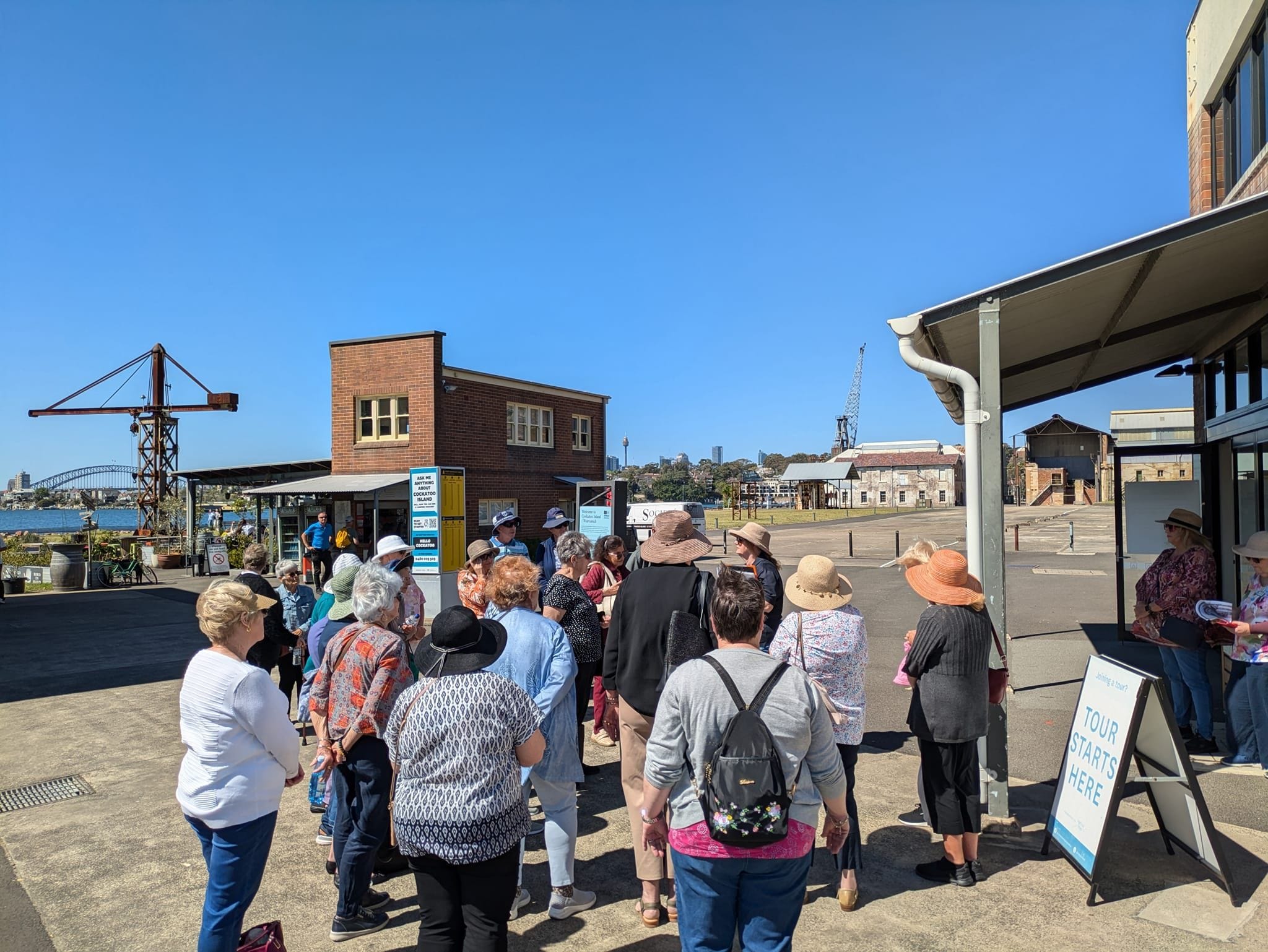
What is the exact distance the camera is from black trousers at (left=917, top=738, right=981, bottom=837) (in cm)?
438

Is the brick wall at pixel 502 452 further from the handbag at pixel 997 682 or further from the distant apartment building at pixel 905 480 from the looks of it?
the distant apartment building at pixel 905 480

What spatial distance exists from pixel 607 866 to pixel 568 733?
3.79ft

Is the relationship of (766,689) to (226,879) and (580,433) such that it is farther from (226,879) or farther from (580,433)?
(580,433)

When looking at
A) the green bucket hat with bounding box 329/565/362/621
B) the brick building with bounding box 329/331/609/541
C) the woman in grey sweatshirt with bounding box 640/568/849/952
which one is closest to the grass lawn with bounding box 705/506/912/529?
the brick building with bounding box 329/331/609/541

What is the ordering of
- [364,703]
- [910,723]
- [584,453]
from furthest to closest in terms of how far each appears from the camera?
[584,453]
[910,723]
[364,703]

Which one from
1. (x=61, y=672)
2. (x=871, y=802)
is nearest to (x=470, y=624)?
(x=871, y=802)

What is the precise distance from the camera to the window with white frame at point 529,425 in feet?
83.1

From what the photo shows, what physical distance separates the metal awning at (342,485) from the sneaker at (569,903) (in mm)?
17369

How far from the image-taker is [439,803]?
295cm

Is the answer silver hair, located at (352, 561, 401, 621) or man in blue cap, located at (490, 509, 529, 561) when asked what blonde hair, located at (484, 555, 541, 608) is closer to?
silver hair, located at (352, 561, 401, 621)

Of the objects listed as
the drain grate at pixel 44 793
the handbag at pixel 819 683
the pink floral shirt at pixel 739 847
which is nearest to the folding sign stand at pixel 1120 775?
the handbag at pixel 819 683

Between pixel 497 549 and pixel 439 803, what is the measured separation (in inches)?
174

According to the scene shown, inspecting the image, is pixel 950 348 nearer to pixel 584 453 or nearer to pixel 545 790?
pixel 545 790

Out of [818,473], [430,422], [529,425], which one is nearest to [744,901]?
[430,422]
